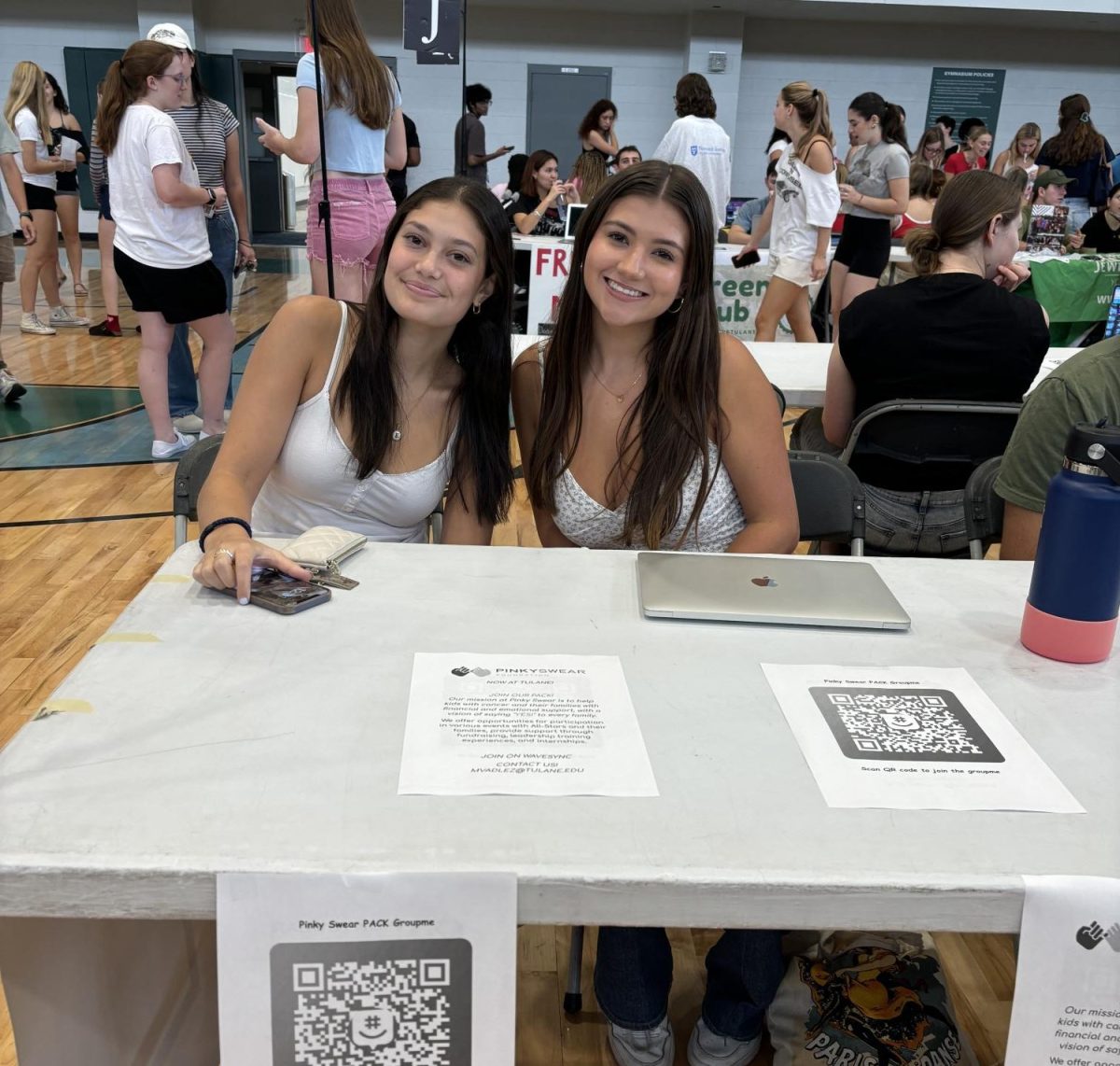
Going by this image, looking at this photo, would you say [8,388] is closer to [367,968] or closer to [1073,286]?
[367,968]

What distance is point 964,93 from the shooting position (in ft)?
36.4

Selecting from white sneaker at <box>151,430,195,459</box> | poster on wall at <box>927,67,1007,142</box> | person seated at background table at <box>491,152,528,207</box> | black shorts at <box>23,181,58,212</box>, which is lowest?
white sneaker at <box>151,430,195,459</box>

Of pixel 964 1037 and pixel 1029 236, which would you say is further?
pixel 1029 236

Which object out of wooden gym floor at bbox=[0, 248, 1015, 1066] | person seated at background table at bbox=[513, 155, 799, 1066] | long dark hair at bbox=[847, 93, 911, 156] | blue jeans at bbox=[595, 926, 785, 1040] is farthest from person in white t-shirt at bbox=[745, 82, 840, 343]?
blue jeans at bbox=[595, 926, 785, 1040]

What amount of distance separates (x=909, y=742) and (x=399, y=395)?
1085mm

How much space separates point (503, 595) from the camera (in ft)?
4.10

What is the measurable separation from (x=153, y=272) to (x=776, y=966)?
329cm

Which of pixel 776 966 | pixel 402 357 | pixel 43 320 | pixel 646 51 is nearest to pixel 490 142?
pixel 646 51

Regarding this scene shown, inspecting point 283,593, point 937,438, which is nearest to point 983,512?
point 937,438

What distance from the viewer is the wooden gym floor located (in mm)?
1560

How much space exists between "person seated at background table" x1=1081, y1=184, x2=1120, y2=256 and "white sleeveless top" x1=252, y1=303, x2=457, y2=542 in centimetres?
580

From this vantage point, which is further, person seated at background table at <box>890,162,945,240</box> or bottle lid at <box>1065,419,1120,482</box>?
person seated at background table at <box>890,162,945,240</box>

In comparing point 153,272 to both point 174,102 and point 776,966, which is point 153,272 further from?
point 776,966

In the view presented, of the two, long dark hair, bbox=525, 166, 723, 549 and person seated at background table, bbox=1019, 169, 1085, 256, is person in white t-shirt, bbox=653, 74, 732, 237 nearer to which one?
person seated at background table, bbox=1019, 169, 1085, 256
